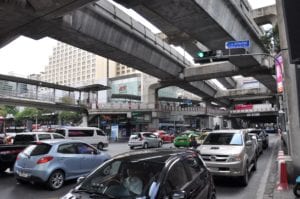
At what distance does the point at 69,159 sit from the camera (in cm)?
1017

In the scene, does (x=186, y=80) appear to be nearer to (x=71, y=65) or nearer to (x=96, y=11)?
(x=96, y=11)

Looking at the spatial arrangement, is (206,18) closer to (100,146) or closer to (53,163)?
(53,163)

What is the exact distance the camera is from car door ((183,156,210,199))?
5.23 m

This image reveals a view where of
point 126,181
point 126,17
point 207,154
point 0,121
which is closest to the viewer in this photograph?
point 126,181

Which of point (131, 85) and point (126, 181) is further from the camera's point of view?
point (131, 85)

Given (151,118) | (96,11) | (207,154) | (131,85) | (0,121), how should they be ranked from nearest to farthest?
(207,154) < (96,11) < (0,121) < (151,118) < (131,85)

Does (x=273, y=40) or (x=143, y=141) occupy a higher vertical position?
(x=273, y=40)

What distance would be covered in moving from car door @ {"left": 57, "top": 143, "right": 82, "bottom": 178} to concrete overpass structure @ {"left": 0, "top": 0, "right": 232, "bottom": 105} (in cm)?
633

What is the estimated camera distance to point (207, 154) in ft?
33.2

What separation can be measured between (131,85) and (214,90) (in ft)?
154

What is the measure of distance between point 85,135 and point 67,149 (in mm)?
16022

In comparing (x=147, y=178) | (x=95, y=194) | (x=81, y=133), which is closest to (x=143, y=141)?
(x=81, y=133)

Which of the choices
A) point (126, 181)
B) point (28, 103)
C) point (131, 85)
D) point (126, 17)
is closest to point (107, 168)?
point (126, 181)

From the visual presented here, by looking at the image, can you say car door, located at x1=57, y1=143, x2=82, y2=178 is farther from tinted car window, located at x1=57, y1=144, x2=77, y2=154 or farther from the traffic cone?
the traffic cone
